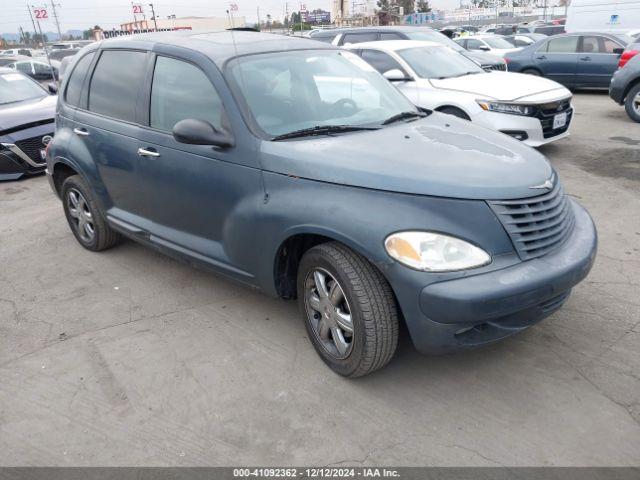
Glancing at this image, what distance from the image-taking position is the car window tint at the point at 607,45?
42.0 feet

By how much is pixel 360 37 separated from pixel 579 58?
554 cm

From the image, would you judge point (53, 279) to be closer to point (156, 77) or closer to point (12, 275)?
point (12, 275)

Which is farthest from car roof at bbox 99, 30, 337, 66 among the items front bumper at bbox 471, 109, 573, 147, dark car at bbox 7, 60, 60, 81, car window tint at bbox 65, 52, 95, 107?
dark car at bbox 7, 60, 60, 81

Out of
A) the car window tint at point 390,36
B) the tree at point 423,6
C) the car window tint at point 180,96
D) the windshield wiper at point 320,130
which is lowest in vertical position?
the tree at point 423,6

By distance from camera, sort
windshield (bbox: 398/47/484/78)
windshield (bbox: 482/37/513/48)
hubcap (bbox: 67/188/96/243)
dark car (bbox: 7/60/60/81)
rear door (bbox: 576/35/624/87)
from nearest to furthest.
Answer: hubcap (bbox: 67/188/96/243) → windshield (bbox: 398/47/484/78) → rear door (bbox: 576/35/624/87) → dark car (bbox: 7/60/60/81) → windshield (bbox: 482/37/513/48)

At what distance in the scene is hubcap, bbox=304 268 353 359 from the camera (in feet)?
9.54

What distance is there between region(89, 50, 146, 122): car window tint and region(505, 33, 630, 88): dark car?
39.4ft

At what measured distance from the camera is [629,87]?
372 inches

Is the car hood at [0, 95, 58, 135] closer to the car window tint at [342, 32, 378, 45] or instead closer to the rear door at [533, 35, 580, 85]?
the car window tint at [342, 32, 378, 45]

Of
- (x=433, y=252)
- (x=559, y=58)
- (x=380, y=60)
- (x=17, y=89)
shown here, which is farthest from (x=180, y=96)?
(x=559, y=58)

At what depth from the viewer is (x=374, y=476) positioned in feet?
7.95

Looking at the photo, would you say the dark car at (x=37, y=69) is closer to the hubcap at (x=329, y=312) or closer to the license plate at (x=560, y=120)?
the license plate at (x=560, y=120)

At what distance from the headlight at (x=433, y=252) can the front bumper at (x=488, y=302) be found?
0.08m

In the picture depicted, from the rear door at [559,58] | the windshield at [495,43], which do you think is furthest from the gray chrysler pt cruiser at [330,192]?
the windshield at [495,43]
